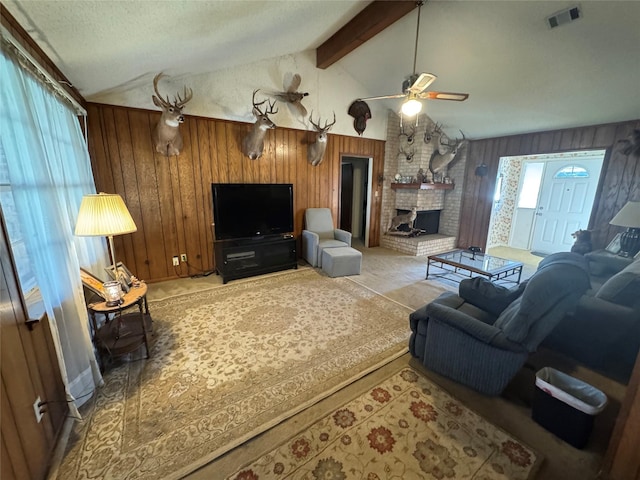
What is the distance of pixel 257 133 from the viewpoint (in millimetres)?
3871

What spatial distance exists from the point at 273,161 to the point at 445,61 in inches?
114

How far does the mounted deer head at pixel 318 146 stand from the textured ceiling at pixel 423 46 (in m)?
1.14

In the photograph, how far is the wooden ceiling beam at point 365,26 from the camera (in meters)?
2.92

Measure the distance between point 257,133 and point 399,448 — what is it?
3.90m

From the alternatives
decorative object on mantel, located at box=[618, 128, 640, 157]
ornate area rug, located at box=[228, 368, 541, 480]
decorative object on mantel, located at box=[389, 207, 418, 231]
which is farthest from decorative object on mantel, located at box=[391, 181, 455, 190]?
ornate area rug, located at box=[228, 368, 541, 480]

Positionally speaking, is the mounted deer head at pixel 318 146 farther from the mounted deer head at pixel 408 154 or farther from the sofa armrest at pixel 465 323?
the sofa armrest at pixel 465 323

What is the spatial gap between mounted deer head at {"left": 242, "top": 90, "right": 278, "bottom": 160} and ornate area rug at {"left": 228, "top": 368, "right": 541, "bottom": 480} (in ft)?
11.7

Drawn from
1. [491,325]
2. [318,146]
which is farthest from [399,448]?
[318,146]

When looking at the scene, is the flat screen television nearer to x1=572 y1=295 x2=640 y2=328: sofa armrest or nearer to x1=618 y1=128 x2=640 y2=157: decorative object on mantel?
x1=572 y1=295 x2=640 y2=328: sofa armrest

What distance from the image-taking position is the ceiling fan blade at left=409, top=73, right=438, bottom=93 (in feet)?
8.01

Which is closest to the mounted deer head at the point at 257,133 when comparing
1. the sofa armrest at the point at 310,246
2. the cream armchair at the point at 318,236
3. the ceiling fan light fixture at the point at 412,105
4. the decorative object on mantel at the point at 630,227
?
the cream armchair at the point at 318,236

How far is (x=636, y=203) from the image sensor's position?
3229 millimetres

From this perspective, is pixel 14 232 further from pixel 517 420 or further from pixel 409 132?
pixel 409 132

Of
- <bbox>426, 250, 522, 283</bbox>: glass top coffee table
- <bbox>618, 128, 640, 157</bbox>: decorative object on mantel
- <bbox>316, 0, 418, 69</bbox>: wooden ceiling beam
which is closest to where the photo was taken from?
<bbox>316, 0, 418, 69</bbox>: wooden ceiling beam
